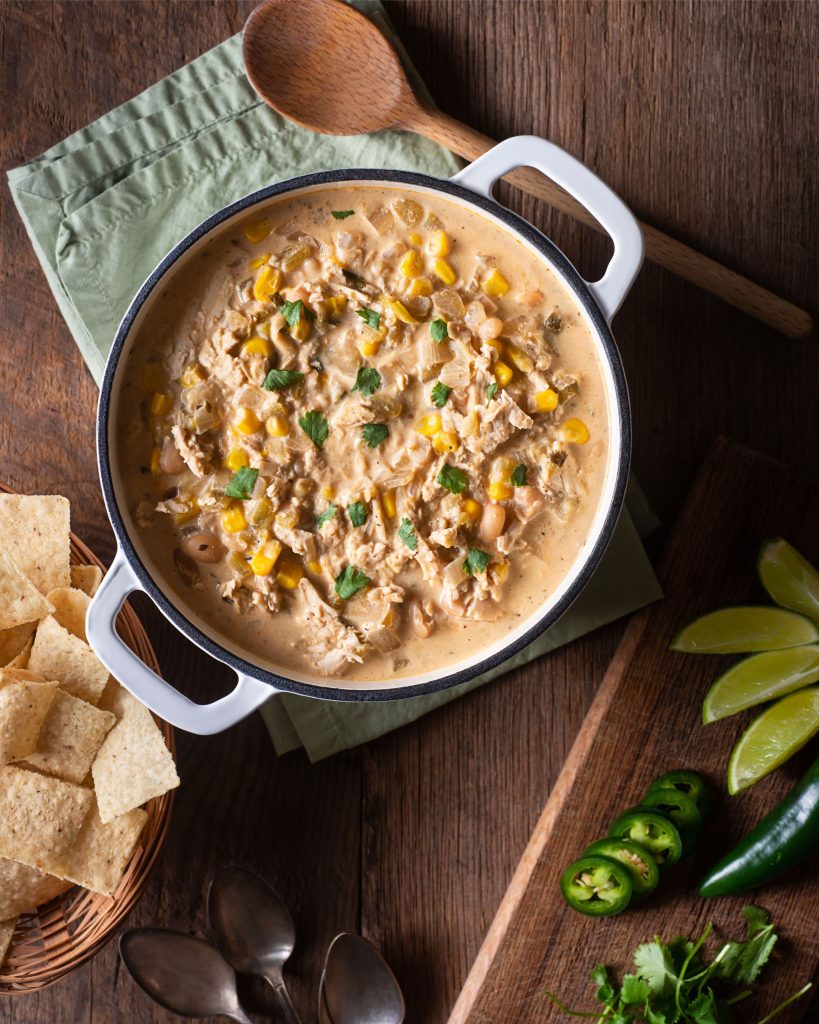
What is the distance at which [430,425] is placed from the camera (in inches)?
130

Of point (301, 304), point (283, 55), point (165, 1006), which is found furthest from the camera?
point (165, 1006)

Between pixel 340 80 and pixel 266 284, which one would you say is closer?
pixel 266 284

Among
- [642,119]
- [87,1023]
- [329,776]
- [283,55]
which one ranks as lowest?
[87,1023]

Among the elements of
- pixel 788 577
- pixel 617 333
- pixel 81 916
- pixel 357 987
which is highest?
pixel 617 333

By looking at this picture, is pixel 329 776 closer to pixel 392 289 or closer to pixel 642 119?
pixel 392 289

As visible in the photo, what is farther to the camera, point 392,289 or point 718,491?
point 718,491

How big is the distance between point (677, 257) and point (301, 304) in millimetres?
1493

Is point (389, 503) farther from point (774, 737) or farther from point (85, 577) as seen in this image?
point (774, 737)

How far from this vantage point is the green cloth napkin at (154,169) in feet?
12.1

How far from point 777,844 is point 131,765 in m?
2.43

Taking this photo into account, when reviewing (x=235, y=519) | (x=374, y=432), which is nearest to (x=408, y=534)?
(x=374, y=432)

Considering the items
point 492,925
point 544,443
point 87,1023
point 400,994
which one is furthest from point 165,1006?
point 544,443

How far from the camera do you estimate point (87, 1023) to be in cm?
406

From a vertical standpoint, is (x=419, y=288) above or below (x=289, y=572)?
above
